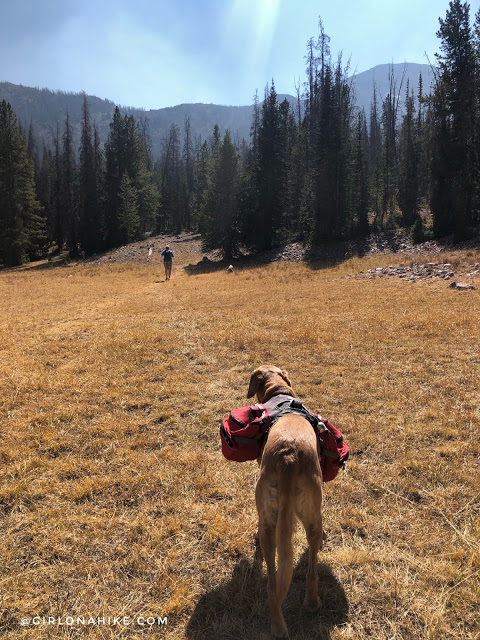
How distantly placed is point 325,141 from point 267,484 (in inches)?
1180

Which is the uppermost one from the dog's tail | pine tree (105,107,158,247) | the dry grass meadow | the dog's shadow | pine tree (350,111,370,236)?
pine tree (105,107,158,247)

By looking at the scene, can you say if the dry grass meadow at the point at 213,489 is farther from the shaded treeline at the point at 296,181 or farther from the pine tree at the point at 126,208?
the pine tree at the point at 126,208

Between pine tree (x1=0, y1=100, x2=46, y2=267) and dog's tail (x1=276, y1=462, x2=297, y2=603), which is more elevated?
pine tree (x1=0, y1=100, x2=46, y2=267)

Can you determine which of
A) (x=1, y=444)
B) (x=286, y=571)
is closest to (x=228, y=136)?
(x=1, y=444)

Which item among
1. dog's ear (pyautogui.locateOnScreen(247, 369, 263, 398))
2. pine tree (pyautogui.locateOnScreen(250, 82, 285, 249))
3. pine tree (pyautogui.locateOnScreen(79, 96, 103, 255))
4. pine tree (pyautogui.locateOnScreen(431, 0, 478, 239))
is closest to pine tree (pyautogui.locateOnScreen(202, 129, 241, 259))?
pine tree (pyautogui.locateOnScreen(250, 82, 285, 249))

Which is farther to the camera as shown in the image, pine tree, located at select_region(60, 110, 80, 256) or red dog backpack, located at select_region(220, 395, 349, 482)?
pine tree, located at select_region(60, 110, 80, 256)

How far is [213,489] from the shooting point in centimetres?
333

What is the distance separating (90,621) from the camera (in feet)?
7.23

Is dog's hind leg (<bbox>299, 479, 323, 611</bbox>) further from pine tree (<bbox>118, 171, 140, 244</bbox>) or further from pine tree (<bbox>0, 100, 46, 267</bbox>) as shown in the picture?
pine tree (<bbox>118, 171, 140, 244</bbox>)

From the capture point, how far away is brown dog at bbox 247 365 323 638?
197 cm

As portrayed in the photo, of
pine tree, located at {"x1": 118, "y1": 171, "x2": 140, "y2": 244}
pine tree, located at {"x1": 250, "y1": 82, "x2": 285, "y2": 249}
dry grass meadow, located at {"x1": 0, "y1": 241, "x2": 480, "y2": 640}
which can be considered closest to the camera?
dry grass meadow, located at {"x1": 0, "y1": 241, "x2": 480, "y2": 640}

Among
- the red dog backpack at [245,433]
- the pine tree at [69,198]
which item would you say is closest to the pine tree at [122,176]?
the pine tree at [69,198]

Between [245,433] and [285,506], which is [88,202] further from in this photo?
[285,506]

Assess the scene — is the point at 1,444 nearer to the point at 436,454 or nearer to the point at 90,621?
the point at 90,621
